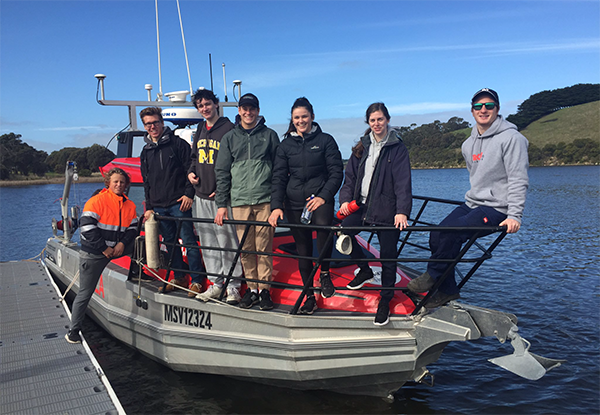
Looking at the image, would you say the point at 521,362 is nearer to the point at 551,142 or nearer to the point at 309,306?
the point at 309,306

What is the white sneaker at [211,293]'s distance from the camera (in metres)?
4.50

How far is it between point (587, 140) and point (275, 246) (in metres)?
103

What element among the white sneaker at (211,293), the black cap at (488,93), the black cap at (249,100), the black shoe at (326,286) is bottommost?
the white sneaker at (211,293)

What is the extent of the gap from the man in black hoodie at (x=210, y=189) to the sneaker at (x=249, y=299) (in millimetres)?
130

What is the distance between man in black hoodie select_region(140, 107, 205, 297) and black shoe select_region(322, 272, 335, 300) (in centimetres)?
155

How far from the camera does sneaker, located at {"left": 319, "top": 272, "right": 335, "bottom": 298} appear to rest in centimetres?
398

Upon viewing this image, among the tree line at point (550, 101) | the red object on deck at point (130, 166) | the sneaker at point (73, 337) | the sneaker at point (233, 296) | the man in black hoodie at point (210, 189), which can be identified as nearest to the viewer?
the sneaker at point (233, 296)

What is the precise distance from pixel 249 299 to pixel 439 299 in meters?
1.82

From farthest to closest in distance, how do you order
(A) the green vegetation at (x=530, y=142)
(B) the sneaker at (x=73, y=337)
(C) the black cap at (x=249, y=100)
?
(A) the green vegetation at (x=530, y=142)
(B) the sneaker at (x=73, y=337)
(C) the black cap at (x=249, y=100)

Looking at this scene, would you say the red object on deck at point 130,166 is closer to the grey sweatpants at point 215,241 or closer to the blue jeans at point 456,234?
the grey sweatpants at point 215,241

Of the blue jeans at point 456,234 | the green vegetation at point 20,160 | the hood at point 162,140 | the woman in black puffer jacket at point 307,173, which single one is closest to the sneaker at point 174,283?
the hood at point 162,140

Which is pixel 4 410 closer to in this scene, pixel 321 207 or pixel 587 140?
pixel 321 207

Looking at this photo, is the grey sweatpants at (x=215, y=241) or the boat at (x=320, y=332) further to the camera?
the grey sweatpants at (x=215, y=241)

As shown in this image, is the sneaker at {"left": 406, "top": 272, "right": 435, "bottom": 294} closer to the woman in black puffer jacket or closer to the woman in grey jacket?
the woman in grey jacket
